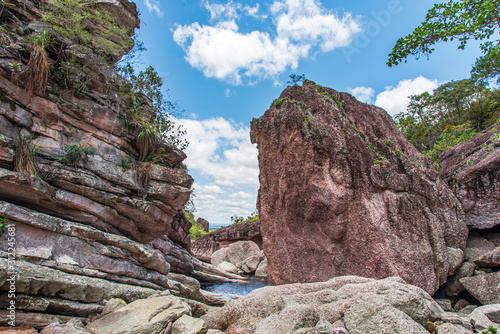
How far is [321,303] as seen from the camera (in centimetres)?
549

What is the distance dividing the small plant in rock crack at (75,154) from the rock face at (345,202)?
6.52 metres

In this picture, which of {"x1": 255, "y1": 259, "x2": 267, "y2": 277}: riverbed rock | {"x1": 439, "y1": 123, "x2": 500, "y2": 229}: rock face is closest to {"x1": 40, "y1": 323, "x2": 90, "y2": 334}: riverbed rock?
{"x1": 439, "y1": 123, "x2": 500, "y2": 229}: rock face

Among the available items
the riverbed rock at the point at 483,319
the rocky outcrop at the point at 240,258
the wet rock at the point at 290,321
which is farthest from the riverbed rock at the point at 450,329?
the rocky outcrop at the point at 240,258

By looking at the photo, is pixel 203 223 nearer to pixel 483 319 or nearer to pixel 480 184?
pixel 480 184

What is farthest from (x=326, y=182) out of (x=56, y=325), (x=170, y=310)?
(x=56, y=325)

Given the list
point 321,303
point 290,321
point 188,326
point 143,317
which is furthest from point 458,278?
point 143,317

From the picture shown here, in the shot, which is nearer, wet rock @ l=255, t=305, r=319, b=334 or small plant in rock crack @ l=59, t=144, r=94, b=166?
wet rock @ l=255, t=305, r=319, b=334

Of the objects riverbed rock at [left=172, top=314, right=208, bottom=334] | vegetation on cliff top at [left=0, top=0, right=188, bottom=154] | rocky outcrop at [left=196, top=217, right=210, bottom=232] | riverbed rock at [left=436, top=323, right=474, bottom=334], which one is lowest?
riverbed rock at [left=172, top=314, right=208, bottom=334]

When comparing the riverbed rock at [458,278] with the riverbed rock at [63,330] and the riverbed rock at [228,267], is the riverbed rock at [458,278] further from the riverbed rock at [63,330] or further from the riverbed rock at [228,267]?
the riverbed rock at [228,267]

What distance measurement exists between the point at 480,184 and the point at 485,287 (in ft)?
14.3

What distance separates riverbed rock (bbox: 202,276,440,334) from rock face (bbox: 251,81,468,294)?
2670 millimetres

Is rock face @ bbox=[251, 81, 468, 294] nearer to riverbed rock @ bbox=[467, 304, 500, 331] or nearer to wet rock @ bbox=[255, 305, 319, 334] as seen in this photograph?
riverbed rock @ bbox=[467, 304, 500, 331]

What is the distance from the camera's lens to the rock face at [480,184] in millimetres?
9992

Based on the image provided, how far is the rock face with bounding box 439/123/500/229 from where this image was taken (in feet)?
32.8
